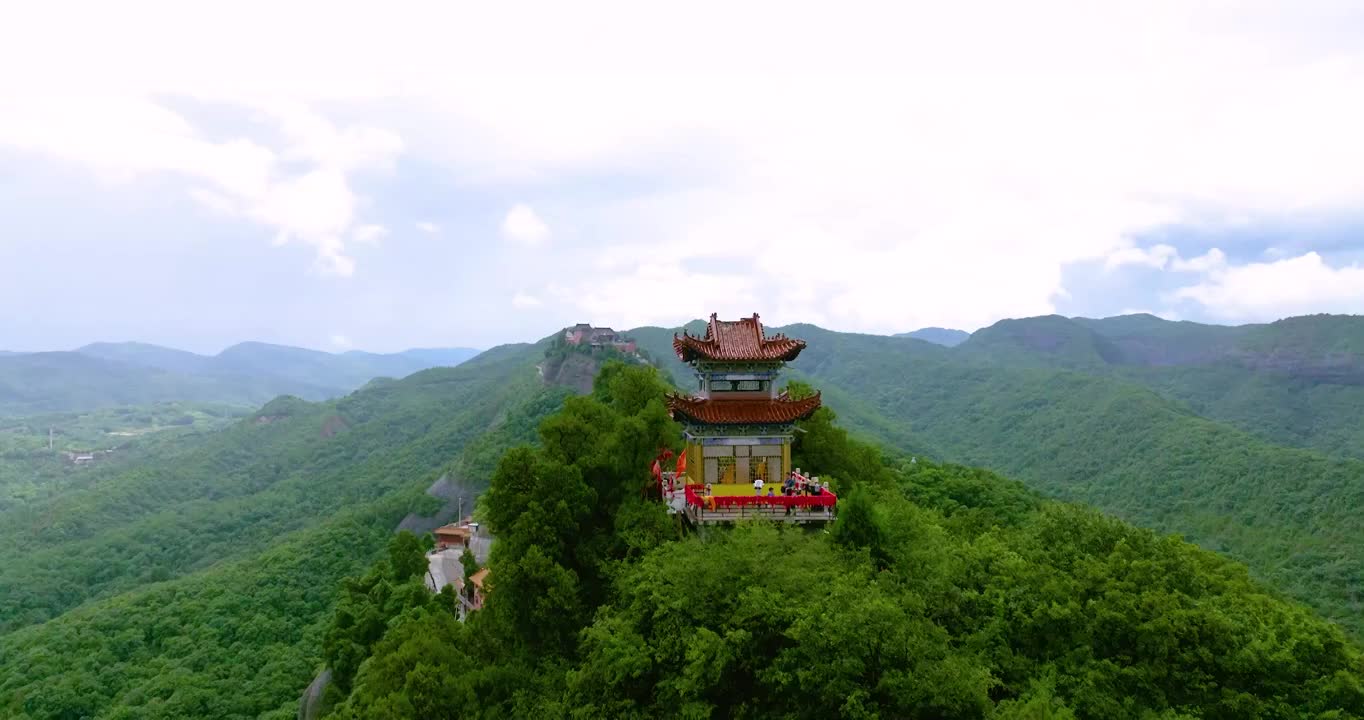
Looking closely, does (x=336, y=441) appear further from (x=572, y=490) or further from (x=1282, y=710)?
(x=1282, y=710)

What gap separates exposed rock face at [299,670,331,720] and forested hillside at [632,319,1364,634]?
7166cm

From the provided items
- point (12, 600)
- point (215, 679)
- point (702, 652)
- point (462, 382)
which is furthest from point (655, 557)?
Answer: point (462, 382)

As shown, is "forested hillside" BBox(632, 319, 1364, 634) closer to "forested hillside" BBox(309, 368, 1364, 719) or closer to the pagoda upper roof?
"forested hillside" BBox(309, 368, 1364, 719)

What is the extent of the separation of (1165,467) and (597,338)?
8121 cm

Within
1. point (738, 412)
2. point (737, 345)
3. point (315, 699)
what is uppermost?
point (737, 345)

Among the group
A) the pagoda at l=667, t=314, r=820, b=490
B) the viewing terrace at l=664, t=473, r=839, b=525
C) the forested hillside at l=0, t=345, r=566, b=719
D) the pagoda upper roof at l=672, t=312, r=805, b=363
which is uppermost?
the pagoda upper roof at l=672, t=312, r=805, b=363

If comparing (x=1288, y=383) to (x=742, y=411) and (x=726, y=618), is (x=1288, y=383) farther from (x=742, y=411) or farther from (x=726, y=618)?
(x=726, y=618)

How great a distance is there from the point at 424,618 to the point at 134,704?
89.4 feet

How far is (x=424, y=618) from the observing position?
1161 inches

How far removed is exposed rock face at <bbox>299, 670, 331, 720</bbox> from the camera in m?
35.9

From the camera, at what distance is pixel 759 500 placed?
2383 centimetres

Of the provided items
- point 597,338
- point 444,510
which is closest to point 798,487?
point 444,510

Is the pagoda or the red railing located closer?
the red railing

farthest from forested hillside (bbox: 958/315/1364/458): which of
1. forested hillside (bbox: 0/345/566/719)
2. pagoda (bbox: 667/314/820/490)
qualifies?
pagoda (bbox: 667/314/820/490)
